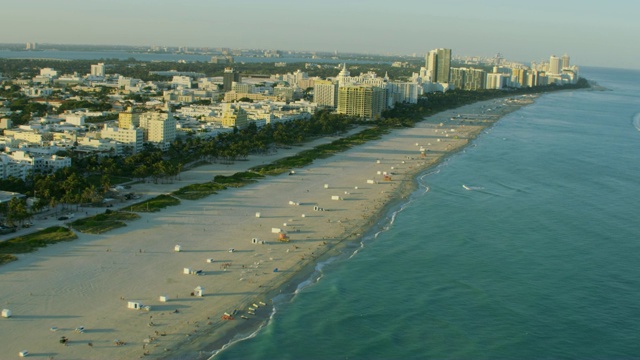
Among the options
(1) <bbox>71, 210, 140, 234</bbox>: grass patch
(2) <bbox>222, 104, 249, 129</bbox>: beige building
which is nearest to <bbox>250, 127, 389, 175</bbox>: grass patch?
(2) <bbox>222, 104, 249, 129</bbox>: beige building

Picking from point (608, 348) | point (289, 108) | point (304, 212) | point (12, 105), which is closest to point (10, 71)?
point (12, 105)

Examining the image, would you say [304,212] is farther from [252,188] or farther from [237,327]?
[237,327]

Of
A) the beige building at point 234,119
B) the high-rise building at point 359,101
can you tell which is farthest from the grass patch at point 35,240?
the high-rise building at point 359,101

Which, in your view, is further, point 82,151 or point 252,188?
point 82,151

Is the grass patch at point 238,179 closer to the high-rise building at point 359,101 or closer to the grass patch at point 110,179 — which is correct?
the grass patch at point 110,179

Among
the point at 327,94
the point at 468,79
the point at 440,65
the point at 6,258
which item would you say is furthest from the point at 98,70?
the point at 6,258

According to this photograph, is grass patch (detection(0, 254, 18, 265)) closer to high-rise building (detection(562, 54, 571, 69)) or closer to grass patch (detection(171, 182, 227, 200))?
grass patch (detection(171, 182, 227, 200))
